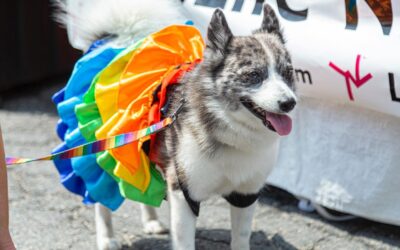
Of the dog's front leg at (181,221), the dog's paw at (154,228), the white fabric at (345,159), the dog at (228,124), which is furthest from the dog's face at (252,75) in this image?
the dog's paw at (154,228)

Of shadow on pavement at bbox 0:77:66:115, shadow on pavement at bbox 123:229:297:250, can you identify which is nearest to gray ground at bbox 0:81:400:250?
shadow on pavement at bbox 123:229:297:250

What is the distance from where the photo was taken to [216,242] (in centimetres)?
298

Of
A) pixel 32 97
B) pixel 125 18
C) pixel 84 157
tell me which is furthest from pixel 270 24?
pixel 32 97

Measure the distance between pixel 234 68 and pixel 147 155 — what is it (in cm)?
61

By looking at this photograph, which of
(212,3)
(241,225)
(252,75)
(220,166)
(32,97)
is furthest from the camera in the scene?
(32,97)

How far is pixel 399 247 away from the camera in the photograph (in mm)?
2936

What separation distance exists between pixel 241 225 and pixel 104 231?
2.34 ft

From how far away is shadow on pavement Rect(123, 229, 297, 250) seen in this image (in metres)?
2.94

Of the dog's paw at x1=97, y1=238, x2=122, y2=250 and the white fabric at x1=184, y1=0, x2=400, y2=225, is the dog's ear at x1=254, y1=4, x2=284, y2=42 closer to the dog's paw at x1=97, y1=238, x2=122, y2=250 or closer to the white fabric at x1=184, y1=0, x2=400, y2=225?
the white fabric at x1=184, y1=0, x2=400, y2=225

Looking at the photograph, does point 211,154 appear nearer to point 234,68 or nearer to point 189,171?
point 189,171

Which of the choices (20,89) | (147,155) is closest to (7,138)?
(20,89)

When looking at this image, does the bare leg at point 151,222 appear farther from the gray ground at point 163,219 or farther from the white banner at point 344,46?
the white banner at point 344,46

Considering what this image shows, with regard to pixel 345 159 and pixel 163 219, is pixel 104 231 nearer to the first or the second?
pixel 163 219

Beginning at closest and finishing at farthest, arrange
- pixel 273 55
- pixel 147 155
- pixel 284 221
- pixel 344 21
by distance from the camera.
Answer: pixel 273 55 → pixel 147 155 → pixel 344 21 → pixel 284 221
